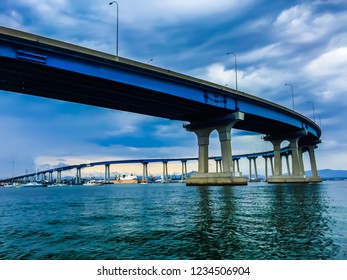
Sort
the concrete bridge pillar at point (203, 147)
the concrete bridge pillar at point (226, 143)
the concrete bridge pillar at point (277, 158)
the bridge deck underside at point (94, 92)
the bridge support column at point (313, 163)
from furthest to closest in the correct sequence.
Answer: the bridge support column at point (313, 163)
the concrete bridge pillar at point (277, 158)
the concrete bridge pillar at point (203, 147)
the concrete bridge pillar at point (226, 143)
the bridge deck underside at point (94, 92)

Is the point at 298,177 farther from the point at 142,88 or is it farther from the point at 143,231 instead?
the point at 143,231

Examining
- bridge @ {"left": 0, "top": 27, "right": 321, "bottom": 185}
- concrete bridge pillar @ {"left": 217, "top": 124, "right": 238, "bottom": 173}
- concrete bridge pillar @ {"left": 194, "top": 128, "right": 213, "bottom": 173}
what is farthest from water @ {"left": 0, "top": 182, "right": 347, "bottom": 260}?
concrete bridge pillar @ {"left": 194, "top": 128, "right": 213, "bottom": 173}

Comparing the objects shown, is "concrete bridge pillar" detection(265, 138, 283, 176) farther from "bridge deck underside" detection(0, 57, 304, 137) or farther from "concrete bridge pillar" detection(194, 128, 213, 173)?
"concrete bridge pillar" detection(194, 128, 213, 173)

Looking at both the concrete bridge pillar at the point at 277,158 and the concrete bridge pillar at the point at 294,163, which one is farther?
the concrete bridge pillar at the point at 277,158

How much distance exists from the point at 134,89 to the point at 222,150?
100ft

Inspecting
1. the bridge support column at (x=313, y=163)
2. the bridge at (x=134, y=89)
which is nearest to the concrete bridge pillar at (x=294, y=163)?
the bridge at (x=134, y=89)

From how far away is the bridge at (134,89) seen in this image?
137 ft

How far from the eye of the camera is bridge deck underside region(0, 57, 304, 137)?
45.0 metres

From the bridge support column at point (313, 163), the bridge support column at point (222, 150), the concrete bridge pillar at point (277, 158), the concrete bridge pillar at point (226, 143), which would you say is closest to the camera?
the bridge support column at point (222, 150)

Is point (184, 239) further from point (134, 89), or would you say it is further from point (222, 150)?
point (222, 150)

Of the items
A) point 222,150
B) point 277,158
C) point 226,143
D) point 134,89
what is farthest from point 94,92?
Answer: point 277,158

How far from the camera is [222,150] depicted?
75.4m

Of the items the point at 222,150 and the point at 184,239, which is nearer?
the point at 184,239

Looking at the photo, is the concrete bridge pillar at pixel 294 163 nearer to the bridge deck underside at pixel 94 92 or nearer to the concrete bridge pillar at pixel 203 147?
the bridge deck underside at pixel 94 92
